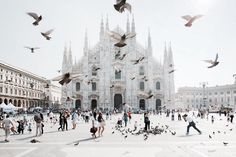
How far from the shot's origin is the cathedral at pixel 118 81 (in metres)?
64.7

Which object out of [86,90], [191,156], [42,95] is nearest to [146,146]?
[191,156]

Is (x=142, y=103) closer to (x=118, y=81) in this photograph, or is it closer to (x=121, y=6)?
(x=118, y=81)

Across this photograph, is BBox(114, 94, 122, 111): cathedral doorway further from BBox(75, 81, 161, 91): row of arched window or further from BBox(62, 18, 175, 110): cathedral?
BBox(75, 81, 161, 91): row of arched window

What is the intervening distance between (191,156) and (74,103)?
55798 mm

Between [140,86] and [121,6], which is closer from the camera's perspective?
[121,6]

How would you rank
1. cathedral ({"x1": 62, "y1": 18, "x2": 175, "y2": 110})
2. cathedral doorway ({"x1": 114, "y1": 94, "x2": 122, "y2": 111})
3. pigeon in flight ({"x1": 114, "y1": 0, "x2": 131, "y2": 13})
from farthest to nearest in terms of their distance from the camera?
cathedral doorway ({"x1": 114, "y1": 94, "x2": 122, "y2": 111}) < cathedral ({"x1": 62, "y1": 18, "x2": 175, "y2": 110}) < pigeon in flight ({"x1": 114, "y1": 0, "x2": 131, "y2": 13})

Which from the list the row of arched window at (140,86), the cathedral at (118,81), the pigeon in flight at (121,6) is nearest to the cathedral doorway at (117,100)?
the cathedral at (118,81)

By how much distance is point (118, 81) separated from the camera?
65688mm

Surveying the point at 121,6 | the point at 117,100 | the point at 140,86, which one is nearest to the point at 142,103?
the point at 140,86

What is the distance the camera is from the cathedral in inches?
2547

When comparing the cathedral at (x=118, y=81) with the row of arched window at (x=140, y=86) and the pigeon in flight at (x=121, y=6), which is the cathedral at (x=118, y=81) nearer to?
the row of arched window at (x=140, y=86)

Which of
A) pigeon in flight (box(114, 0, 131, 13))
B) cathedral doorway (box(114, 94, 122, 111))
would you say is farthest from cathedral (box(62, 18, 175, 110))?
pigeon in flight (box(114, 0, 131, 13))

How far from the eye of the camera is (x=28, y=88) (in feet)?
230

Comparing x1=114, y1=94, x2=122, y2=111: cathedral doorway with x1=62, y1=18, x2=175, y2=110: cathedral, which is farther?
x1=114, y1=94, x2=122, y2=111: cathedral doorway
